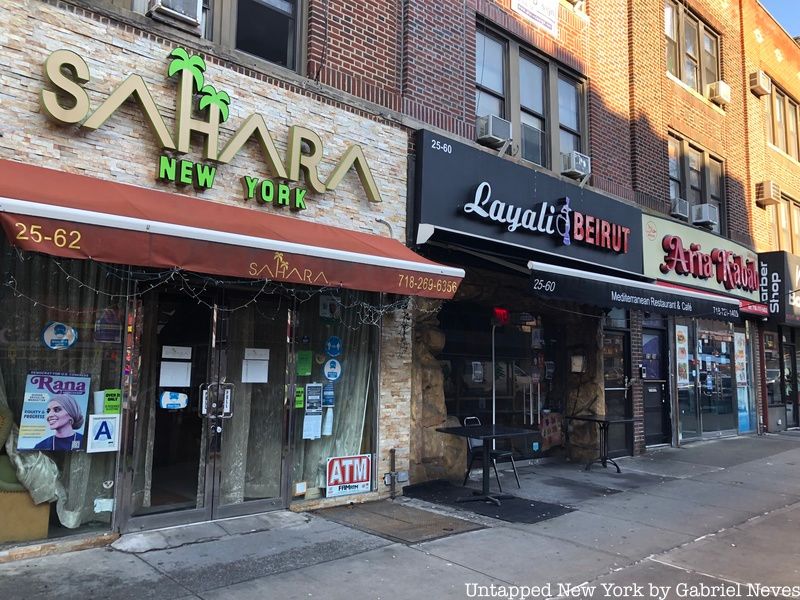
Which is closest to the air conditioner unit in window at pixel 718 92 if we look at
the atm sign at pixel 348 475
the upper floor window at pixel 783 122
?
the upper floor window at pixel 783 122

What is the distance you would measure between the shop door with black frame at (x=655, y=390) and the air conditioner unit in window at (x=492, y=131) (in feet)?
17.5

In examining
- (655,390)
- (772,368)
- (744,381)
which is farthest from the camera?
(772,368)

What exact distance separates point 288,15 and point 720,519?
25.2 ft

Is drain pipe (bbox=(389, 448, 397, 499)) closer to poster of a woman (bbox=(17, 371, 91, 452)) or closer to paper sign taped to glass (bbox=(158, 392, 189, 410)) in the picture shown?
paper sign taped to glass (bbox=(158, 392, 189, 410))

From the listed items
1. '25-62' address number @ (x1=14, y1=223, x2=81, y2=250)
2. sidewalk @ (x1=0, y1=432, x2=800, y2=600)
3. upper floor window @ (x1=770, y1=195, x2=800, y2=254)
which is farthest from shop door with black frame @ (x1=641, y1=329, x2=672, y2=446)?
'25-62' address number @ (x1=14, y1=223, x2=81, y2=250)

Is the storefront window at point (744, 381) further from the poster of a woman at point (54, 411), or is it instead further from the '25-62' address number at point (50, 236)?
the '25-62' address number at point (50, 236)

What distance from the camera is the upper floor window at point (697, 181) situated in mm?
13789

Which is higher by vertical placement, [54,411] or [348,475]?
[54,411]

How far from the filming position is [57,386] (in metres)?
5.43

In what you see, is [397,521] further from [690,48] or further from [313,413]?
[690,48]

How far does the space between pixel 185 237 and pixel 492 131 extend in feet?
18.4

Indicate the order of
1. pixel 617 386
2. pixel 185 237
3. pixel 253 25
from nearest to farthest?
pixel 185 237 → pixel 253 25 → pixel 617 386

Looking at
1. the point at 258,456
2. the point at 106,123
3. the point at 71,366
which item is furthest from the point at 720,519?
the point at 106,123

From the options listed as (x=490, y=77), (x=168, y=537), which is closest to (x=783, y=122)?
(x=490, y=77)
